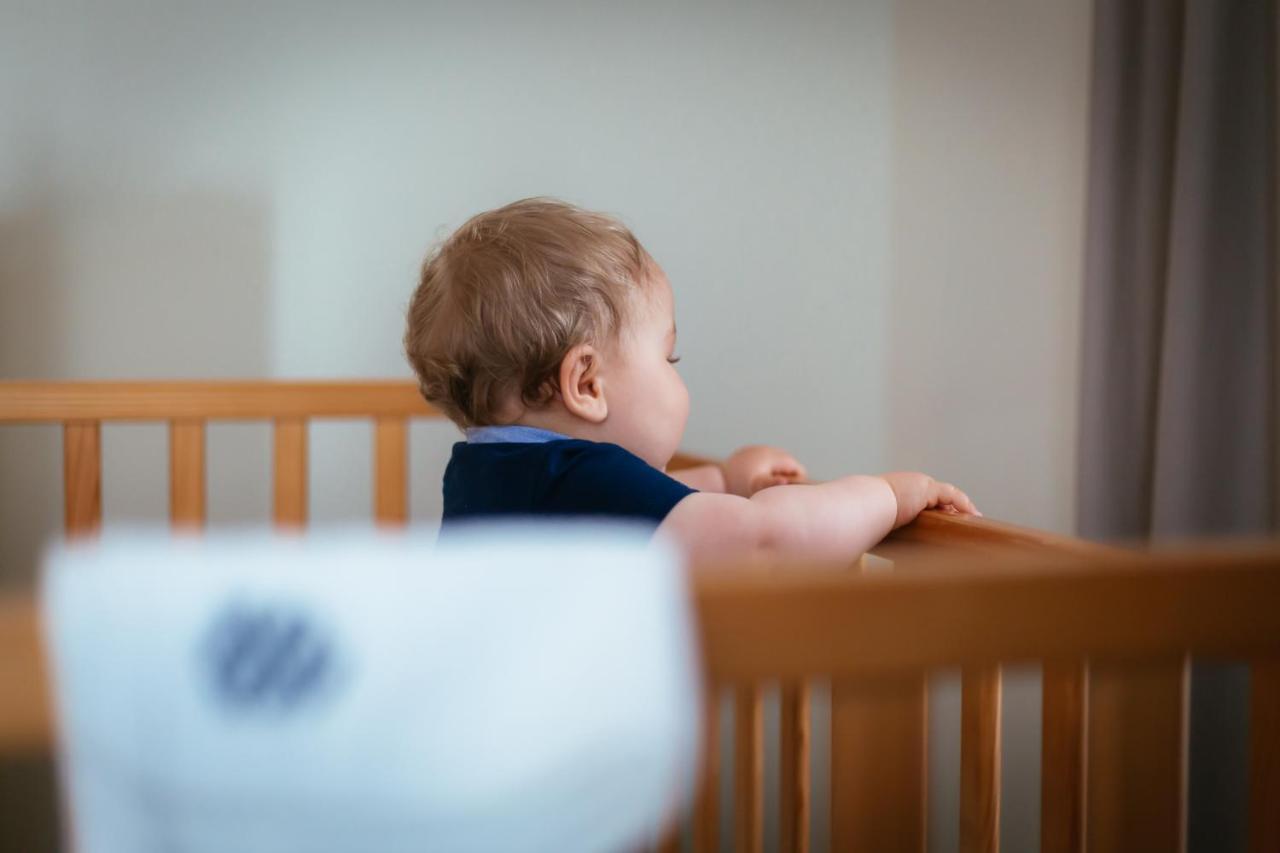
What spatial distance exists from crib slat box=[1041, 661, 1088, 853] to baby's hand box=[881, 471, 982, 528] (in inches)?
7.7

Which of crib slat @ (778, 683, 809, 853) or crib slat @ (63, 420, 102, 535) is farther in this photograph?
crib slat @ (63, 420, 102, 535)

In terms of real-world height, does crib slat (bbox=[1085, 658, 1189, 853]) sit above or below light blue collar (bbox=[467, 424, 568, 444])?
below

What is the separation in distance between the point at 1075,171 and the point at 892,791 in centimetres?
125

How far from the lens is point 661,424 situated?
957mm

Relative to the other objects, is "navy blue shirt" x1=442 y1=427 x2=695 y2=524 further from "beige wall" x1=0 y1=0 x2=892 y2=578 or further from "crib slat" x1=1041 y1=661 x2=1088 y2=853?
"beige wall" x1=0 y1=0 x2=892 y2=578

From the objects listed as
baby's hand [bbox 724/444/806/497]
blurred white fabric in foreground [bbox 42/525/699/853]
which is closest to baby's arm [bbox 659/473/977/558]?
baby's hand [bbox 724/444/806/497]

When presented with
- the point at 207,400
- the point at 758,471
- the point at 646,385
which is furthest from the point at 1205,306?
the point at 207,400

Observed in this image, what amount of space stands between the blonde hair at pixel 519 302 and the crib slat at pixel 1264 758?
0.52m

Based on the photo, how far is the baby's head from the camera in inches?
35.4

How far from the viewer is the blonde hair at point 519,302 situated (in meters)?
0.90

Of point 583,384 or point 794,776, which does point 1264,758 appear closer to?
point 794,776

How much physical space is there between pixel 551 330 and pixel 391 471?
0.60 metres

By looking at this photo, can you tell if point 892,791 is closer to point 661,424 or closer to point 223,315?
point 661,424

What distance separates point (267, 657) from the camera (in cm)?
38
